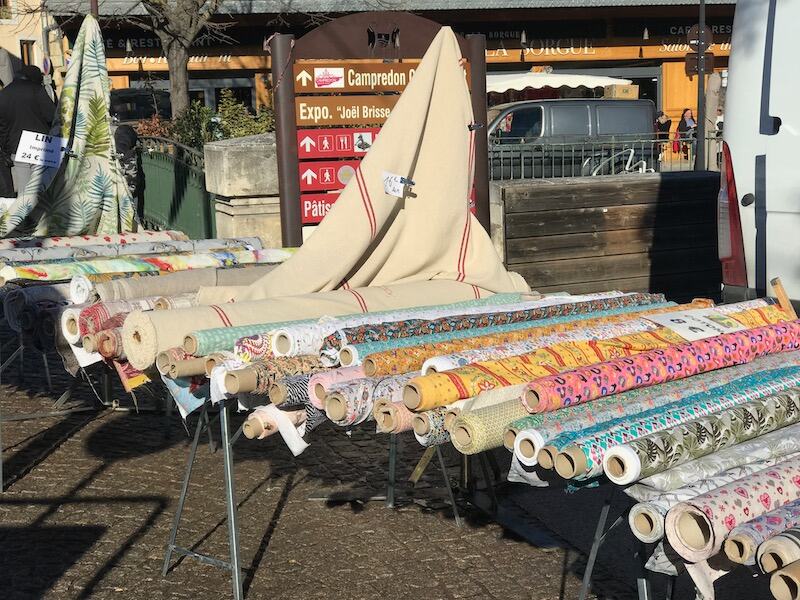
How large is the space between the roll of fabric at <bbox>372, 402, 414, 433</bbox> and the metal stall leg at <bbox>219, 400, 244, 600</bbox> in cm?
88

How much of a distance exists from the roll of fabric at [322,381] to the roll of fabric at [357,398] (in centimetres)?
6

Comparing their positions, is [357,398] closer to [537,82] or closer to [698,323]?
[698,323]

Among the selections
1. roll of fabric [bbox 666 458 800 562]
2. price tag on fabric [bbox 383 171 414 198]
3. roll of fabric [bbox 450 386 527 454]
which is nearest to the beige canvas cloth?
price tag on fabric [bbox 383 171 414 198]

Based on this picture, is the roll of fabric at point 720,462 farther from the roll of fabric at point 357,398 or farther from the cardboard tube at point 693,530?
the roll of fabric at point 357,398

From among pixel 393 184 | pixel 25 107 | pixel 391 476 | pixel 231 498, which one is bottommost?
pixel 391 476

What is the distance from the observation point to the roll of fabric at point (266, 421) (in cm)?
394

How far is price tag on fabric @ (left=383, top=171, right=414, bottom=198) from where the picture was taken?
522 centimetres

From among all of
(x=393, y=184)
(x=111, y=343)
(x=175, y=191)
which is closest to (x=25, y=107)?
(x=175, y=191)

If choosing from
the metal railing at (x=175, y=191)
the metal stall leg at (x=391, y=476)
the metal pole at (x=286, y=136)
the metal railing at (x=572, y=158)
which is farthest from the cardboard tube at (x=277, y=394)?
the metal railing at (x=175, y=191)

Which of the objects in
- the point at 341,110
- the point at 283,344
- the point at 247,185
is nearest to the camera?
the point at 283,344

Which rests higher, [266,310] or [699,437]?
[266,310]

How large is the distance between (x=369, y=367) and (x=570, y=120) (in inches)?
564

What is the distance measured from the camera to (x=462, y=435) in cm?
335

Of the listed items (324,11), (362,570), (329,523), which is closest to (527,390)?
(362,570)
